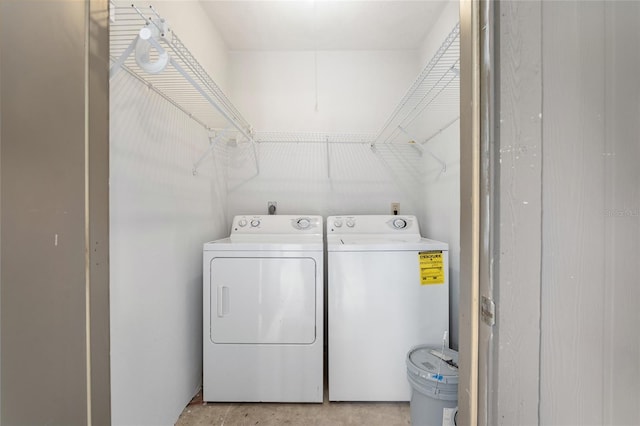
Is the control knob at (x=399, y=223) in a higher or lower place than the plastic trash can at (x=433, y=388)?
higher

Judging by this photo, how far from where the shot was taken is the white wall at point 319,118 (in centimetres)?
223

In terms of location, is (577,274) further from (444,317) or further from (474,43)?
(444,317)

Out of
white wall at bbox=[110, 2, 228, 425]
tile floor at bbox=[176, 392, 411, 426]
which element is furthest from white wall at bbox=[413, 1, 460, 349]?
white wall at bbox=[110, 2, 228, 425]

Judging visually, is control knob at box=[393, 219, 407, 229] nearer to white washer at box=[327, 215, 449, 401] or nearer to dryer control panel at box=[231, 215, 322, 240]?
white washer at box=[327, 215, 449, 401]

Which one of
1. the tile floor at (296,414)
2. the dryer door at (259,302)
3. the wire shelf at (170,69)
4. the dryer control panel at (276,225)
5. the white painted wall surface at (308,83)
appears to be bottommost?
the tile floor at (296,414)

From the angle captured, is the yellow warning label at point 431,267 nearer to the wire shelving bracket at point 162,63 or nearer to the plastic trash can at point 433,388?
the plastic trash can at point 433,388

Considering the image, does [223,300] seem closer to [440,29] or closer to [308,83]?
[308,83]

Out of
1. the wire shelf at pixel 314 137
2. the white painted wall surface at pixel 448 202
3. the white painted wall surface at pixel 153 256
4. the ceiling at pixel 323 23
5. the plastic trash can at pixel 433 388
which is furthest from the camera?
the wire shelf at pixel 314 137

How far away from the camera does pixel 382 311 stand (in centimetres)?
154

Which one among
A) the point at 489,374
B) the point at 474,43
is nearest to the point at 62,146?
the point at 474,43

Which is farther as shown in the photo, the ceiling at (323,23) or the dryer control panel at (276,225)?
the dryer control panel at (276,225)

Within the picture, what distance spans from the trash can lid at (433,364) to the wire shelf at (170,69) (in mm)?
1663

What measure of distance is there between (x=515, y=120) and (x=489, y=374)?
58 centimetres

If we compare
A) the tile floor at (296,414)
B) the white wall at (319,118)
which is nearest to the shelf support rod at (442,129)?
the white wall at (319,118)
